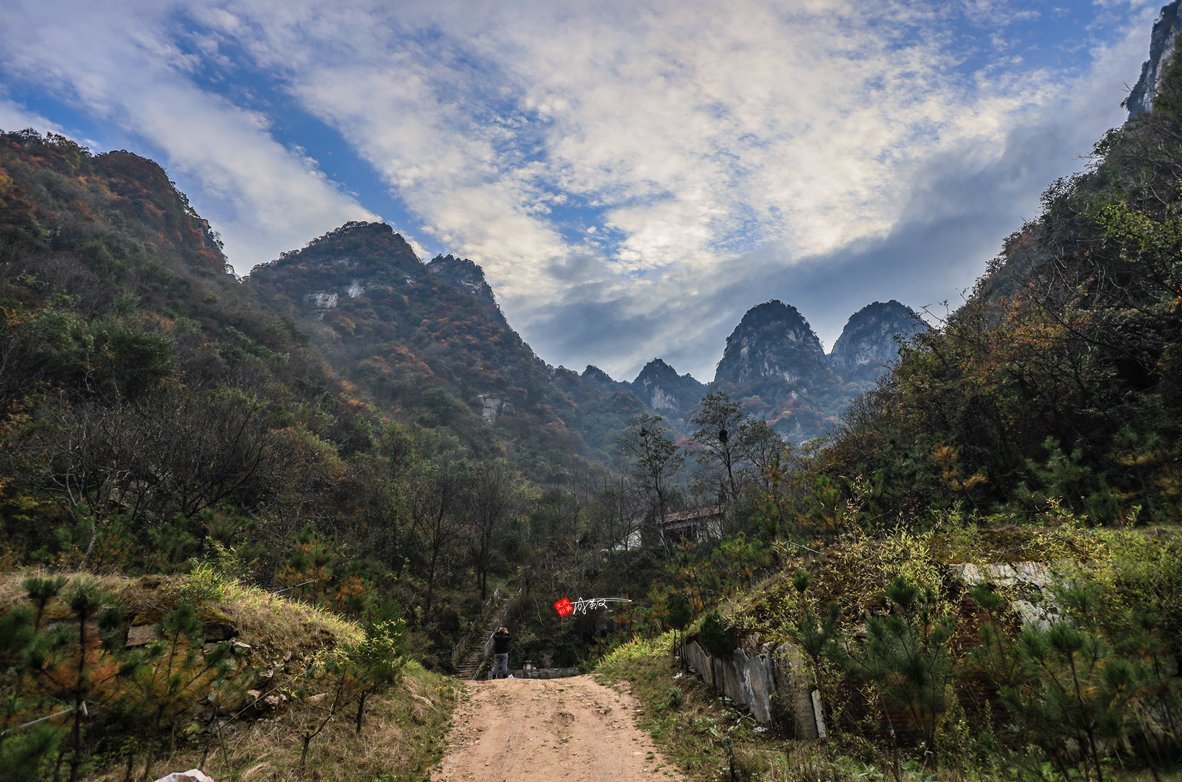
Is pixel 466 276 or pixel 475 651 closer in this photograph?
pixel 475 651

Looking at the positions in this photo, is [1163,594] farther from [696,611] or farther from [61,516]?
[61,516]

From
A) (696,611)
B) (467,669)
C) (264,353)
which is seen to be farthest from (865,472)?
(264,353)

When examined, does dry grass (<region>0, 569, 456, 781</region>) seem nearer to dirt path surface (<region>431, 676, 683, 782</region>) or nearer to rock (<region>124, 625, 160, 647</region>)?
rock (<region>124, 625, 160, 647</region>)

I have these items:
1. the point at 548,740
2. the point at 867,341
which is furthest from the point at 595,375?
the point at 548,740

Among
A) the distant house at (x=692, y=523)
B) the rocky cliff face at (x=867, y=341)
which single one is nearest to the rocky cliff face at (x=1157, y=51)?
the distant house at (x=692, y=523)

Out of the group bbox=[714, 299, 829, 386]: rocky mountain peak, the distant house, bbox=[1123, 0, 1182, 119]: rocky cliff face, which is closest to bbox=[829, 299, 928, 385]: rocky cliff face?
bbox=[714, 299, 829, 386]: rocky mountain peak

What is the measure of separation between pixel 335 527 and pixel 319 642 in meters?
15.0

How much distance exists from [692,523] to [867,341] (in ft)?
560

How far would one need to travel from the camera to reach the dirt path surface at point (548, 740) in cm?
703

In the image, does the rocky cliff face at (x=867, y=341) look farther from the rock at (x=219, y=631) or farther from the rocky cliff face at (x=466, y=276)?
the rock at (x=219, y=631)

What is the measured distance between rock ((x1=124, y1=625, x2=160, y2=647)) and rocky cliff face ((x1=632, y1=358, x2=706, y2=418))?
166m

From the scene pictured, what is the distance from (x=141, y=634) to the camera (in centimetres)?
607

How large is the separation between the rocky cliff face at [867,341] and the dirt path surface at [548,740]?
176 m

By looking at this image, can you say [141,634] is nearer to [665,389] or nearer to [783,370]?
[783,370]
